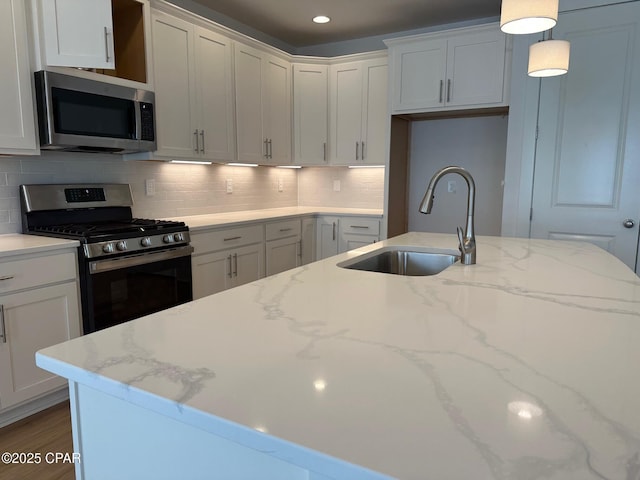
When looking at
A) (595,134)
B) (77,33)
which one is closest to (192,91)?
(77,33)

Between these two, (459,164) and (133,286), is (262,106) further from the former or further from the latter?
(133,286)

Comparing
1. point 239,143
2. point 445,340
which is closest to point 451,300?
point 445,340

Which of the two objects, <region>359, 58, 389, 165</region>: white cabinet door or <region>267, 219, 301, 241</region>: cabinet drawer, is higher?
<region>359, 58, 389, 165</region>: white cabinet door

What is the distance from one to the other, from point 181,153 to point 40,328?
149cm

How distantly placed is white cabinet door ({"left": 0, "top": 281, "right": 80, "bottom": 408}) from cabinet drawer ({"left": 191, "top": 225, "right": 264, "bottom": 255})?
2.87 ft

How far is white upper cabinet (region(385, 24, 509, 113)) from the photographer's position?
138 inches

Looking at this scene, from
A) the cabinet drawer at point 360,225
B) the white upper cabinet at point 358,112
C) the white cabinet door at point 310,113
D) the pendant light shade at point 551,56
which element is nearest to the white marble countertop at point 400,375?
the pendant light shade at point 551,56

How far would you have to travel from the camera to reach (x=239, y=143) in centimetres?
367

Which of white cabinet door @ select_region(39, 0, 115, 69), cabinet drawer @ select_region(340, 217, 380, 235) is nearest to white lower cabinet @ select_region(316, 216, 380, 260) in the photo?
cabinet drawer @ select_region(340, 217, 380, 235)

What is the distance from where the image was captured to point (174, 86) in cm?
309

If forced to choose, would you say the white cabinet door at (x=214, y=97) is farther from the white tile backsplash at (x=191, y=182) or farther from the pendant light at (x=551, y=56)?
the pendant light at (x=551, y=56)

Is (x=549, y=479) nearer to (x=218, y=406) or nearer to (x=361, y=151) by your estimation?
(x=218, y=406)

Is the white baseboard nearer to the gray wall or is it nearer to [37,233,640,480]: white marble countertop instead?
[37,233,640,480]: white marble countertop

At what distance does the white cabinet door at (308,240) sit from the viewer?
13.6 feet
